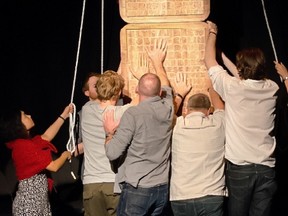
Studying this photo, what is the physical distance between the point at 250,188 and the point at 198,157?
0.31 meters

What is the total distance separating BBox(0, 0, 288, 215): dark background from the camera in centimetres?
414

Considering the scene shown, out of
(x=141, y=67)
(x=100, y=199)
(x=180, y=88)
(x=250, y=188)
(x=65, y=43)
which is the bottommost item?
(x=100, y=199)

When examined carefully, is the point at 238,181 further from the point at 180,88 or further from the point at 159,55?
the point at 159,55

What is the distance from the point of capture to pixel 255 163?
10.2 feet

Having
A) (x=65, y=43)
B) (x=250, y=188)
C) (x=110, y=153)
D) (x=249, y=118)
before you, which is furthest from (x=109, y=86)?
(x=65, y=43)

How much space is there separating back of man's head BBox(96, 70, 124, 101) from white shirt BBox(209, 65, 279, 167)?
1.86ft

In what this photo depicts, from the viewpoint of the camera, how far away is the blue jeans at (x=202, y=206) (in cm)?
313

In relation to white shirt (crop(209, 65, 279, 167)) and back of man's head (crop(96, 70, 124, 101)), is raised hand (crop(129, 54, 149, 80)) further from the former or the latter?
white shirt (crop(209, 65, 279, 167))

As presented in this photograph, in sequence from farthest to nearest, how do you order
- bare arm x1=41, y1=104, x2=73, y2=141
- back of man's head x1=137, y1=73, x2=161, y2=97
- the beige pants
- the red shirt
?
bare arm x1=41, y1=104, x2=73, y2=141
the beige pants
the red shirt
back of man's head x1=137, y1=73, x2=161, y2=97

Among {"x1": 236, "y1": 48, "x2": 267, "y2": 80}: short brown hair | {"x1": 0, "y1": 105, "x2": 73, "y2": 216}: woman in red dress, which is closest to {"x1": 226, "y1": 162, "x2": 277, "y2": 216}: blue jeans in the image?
{"x1": 236, "y1": 48, "x2": 267, "y2": 80}: short brown hair

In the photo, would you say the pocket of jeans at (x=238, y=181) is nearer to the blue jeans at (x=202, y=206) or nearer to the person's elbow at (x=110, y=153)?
the blue jeans at (x=202, y=206)

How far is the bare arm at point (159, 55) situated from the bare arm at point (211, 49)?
251mm

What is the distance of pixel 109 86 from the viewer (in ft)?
10.7

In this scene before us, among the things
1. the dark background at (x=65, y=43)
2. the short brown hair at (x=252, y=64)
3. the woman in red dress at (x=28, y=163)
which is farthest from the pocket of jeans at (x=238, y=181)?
the dark background at (x=65, y=43)
